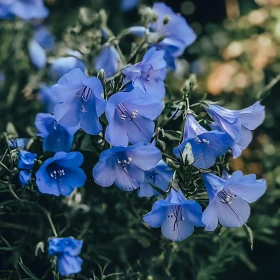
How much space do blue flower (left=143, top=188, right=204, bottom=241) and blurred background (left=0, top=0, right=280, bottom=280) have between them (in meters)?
0.18

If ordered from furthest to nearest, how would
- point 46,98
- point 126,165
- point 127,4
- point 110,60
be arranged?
point 127,4 < point 46,98 < point 110,60 < point 126,165

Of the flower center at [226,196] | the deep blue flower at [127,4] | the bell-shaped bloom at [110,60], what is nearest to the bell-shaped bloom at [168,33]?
the bell-shaped bloom at [110,60]

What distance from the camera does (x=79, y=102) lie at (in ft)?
2.76

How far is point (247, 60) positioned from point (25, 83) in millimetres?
603

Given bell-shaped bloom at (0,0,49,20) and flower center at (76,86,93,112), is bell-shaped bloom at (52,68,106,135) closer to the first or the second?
flower center at (76,86,93,112)

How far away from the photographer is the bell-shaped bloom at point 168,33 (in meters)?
1.05

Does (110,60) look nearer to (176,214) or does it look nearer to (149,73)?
(149,73)

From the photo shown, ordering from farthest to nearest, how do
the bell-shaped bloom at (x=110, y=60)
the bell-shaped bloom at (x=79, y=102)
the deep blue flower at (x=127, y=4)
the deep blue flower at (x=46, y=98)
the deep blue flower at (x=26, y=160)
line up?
the deep blue flower at (x=127, y=4)
the deep blue flower at (x=46, y=98)
the bell-shaped bloom at (x=110, y=60)
the deep blue flower at (x=26, y=160)
the bell-shaped bloom at (x=79, y=102)

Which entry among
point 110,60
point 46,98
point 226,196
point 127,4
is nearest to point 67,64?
point 110,60

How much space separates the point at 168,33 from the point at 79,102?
337mm

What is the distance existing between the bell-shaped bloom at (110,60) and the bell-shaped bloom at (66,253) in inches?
13.1

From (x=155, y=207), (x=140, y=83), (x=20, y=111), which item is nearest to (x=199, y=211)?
(x=155, y=207)

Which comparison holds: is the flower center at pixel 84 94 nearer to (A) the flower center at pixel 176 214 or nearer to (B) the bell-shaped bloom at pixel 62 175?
(B) the bell-shaped bloom at pixel 62 175

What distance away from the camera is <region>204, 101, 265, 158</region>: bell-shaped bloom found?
84 cm
